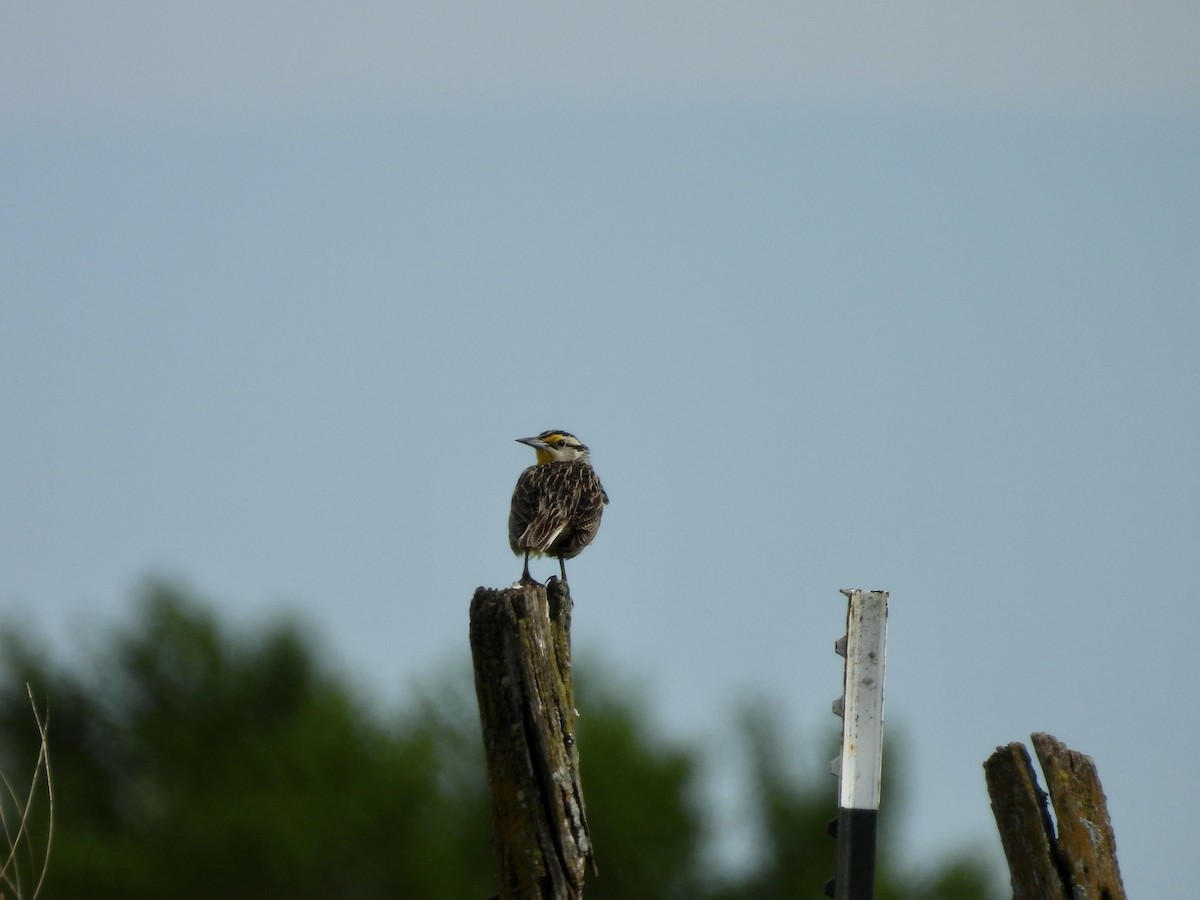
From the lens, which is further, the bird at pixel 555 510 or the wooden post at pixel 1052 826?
the bird at pixel 555 510

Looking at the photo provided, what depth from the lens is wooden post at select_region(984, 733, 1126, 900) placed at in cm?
768

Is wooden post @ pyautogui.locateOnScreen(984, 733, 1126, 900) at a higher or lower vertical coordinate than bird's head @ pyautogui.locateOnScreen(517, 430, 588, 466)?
lower

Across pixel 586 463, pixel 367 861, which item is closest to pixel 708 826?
pixel 367 861

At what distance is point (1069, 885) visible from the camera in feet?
25.2

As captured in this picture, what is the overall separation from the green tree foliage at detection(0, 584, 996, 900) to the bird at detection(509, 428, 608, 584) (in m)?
25.3

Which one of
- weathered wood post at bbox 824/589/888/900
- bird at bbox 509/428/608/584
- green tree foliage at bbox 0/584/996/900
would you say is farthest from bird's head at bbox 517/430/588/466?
green tree foliage at bbox 0/584/996/900

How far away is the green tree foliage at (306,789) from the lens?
4300cm

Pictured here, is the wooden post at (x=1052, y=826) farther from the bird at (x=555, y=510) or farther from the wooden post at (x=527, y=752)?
the bird at (x=555, y=510)

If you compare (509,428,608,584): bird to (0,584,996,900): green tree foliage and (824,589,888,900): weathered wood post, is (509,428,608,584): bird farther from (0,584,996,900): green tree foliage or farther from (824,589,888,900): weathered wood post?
(0,584,996,900): green tree foliage

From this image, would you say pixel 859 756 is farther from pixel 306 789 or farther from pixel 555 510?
pixel 306 789

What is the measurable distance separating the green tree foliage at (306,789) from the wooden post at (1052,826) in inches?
1226

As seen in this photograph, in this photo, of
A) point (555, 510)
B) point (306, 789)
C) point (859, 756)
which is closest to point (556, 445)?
point (555, 510)

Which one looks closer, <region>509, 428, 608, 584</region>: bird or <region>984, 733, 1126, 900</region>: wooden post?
<region>984, 733, 1126, 900</region>: wooden post

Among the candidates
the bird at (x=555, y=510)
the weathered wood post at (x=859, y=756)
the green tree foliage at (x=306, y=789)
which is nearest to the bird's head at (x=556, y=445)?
the bird at (x=555, y=510)
